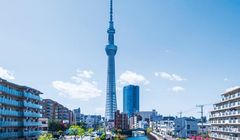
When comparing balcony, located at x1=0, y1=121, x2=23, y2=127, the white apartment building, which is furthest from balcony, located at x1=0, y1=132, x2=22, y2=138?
the white apartment building

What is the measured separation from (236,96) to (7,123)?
145ft

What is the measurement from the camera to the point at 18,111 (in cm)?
6319

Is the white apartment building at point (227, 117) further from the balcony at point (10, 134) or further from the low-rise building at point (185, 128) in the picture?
the low-rise building at point (185, 128)

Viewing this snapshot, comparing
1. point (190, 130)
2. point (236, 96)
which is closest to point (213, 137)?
point (236, 96)

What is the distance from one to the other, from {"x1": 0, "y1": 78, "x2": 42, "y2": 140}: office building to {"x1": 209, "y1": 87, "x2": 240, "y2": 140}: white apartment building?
40.5 meters

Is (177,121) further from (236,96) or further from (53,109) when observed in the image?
(236,96)

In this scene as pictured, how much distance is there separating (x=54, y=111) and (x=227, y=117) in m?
88.1

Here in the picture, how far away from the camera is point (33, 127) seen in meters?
71.1

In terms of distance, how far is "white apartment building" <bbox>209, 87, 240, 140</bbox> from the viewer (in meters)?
66.2

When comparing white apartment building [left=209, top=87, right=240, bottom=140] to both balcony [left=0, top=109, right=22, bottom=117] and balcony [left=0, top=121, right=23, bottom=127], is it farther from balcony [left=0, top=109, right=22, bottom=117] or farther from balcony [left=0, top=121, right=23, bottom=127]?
balcony [left=0, top=109, right=22, bottom=117]

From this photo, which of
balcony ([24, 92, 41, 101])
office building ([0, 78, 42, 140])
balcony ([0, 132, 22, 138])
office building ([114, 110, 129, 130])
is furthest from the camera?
office building ([114, 110, 129, 130])

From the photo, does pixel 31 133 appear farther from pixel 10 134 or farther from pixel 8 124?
pixel 8 124

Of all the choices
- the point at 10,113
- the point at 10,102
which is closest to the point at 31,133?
the point at 10,113

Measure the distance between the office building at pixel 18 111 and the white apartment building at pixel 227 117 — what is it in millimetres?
40457
